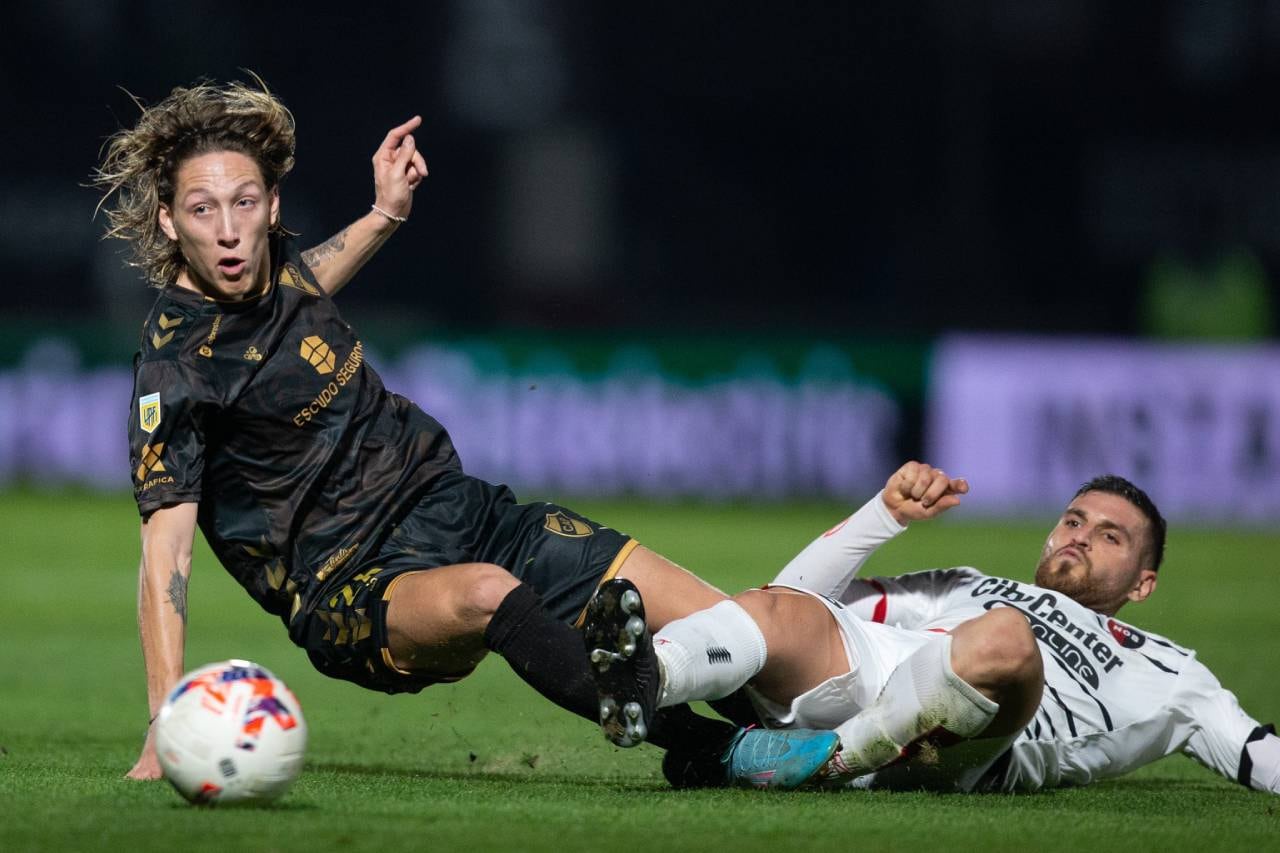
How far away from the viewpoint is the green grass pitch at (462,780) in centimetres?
394

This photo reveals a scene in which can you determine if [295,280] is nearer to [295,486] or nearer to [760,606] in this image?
[295,486]

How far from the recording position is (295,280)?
5.28 m

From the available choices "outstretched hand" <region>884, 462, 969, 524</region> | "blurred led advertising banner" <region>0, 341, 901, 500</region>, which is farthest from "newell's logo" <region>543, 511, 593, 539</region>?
"blurred led advertising banner" <region>0, 341, 901, 500</region>

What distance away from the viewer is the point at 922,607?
5594 mm

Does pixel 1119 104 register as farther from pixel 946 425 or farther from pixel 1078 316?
pixel 946 425

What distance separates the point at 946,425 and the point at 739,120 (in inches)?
214

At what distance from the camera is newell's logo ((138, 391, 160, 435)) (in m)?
4.81

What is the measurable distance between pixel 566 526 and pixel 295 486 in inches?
30.6

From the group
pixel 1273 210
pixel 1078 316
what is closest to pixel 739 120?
pixel 1078 316

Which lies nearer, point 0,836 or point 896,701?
point 0,836

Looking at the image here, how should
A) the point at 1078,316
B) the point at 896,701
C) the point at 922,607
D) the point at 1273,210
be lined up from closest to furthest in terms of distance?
the point at 896,701, the point at 922,607, the point at 1078,316, the point at 1273,210

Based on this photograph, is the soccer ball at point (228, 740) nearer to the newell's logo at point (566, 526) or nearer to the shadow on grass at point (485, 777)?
the shadow on grass at point (485, 777)

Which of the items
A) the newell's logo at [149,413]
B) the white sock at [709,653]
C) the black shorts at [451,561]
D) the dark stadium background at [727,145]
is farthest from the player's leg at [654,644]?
the dark stadium background at [727,145]

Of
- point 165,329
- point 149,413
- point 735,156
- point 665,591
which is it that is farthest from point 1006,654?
point 735,156
